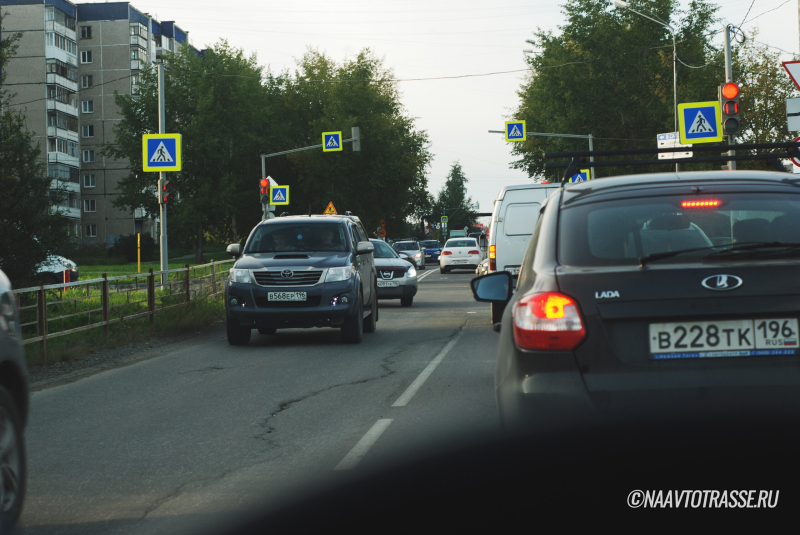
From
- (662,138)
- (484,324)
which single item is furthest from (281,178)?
(484,324)

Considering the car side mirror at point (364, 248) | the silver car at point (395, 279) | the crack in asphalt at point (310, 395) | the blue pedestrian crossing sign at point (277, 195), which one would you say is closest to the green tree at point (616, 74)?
the blue pedestrian crossing sign at point (277, 195)

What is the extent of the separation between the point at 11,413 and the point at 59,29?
300ft

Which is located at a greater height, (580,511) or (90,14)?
(90,14)

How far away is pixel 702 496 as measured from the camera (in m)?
1.92

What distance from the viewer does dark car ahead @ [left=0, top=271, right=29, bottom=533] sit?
432cm

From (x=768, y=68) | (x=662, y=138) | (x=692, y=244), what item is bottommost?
(x=692, y=244)

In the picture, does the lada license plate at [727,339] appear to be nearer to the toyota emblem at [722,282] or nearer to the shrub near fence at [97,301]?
the toyota emblem at [722,282]

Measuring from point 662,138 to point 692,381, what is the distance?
24365 millimetres

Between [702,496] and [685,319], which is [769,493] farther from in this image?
[685,319]

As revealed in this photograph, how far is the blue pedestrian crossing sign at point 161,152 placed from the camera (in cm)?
2205

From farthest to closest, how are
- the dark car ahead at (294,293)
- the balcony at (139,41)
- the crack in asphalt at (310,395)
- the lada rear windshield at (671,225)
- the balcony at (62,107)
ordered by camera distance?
the balcony at (139,41) < the balcony at (62,107) < the dark car ahead at (294,293) < the crack in asphalt at (310,395) < the lada rear windshield at (671,225)

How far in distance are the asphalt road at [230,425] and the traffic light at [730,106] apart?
380 inches

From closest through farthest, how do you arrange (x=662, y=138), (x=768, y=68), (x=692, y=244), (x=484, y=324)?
(x=692, y=244) → (x=484, y=324) → (x=662, y=138) → (x=768, y=68)

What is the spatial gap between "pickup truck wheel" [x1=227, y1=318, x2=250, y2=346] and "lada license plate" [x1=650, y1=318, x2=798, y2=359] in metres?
10.3
